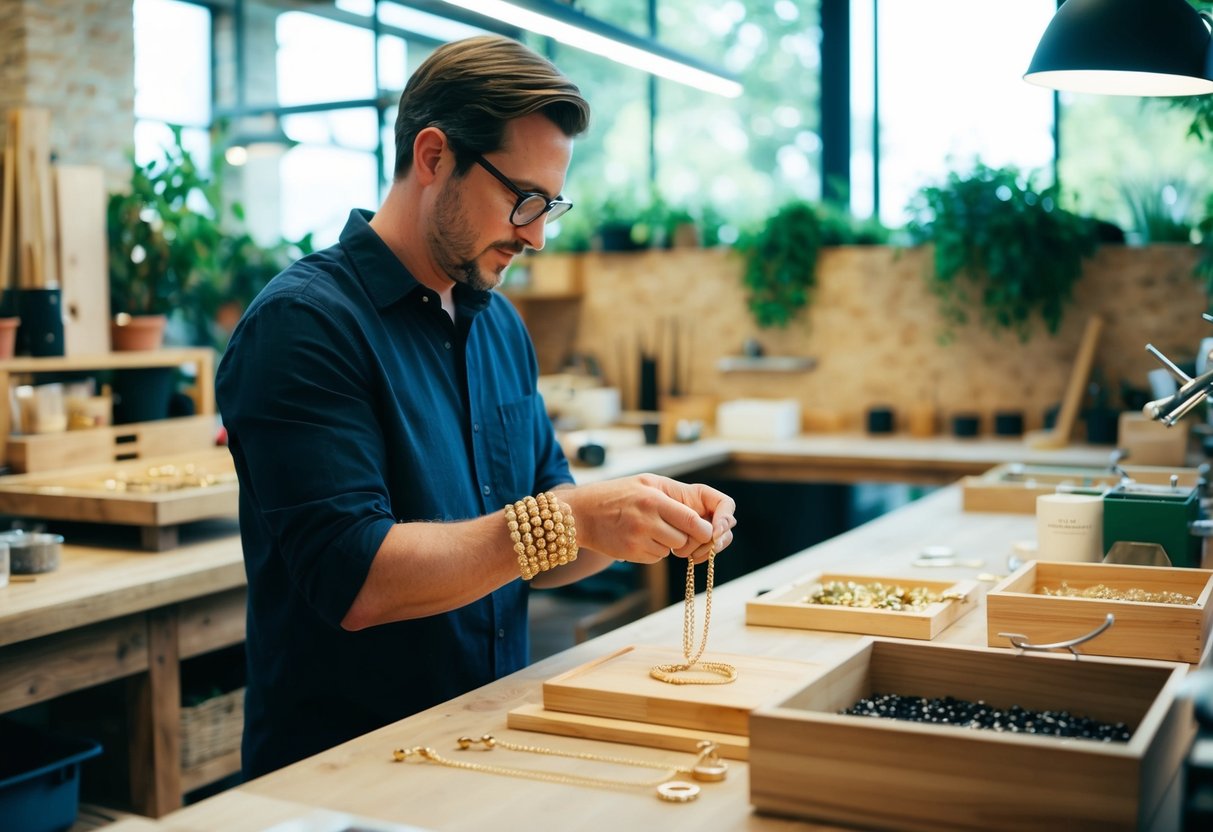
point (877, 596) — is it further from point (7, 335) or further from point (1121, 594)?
point (7, 335)

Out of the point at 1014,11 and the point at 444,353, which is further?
the point at 1014,11

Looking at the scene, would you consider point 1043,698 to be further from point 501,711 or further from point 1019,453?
point 1019,453

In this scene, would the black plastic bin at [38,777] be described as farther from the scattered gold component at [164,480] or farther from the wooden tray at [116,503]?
the scattered gold component at [164,480]

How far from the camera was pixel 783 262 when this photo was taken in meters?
5.73

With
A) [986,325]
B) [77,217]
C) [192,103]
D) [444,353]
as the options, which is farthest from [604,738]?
[192,103]

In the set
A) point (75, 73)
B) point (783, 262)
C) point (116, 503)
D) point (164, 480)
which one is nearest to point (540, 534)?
point (116, 503)

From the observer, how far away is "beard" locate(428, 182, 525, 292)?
6.31 feet

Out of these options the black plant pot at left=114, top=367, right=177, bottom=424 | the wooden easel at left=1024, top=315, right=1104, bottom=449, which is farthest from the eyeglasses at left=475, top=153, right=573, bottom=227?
the wooden easel at left=1024, top=315, right=1104, bottom=449

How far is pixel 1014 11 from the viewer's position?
19.2 ft

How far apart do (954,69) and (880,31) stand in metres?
0.43

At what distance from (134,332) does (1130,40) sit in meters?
3.11

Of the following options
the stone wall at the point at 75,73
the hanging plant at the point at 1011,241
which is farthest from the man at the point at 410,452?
the stone wall at the point at 75,73

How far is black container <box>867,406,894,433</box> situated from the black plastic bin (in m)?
3.79

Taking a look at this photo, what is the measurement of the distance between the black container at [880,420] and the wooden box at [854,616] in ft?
11.0
